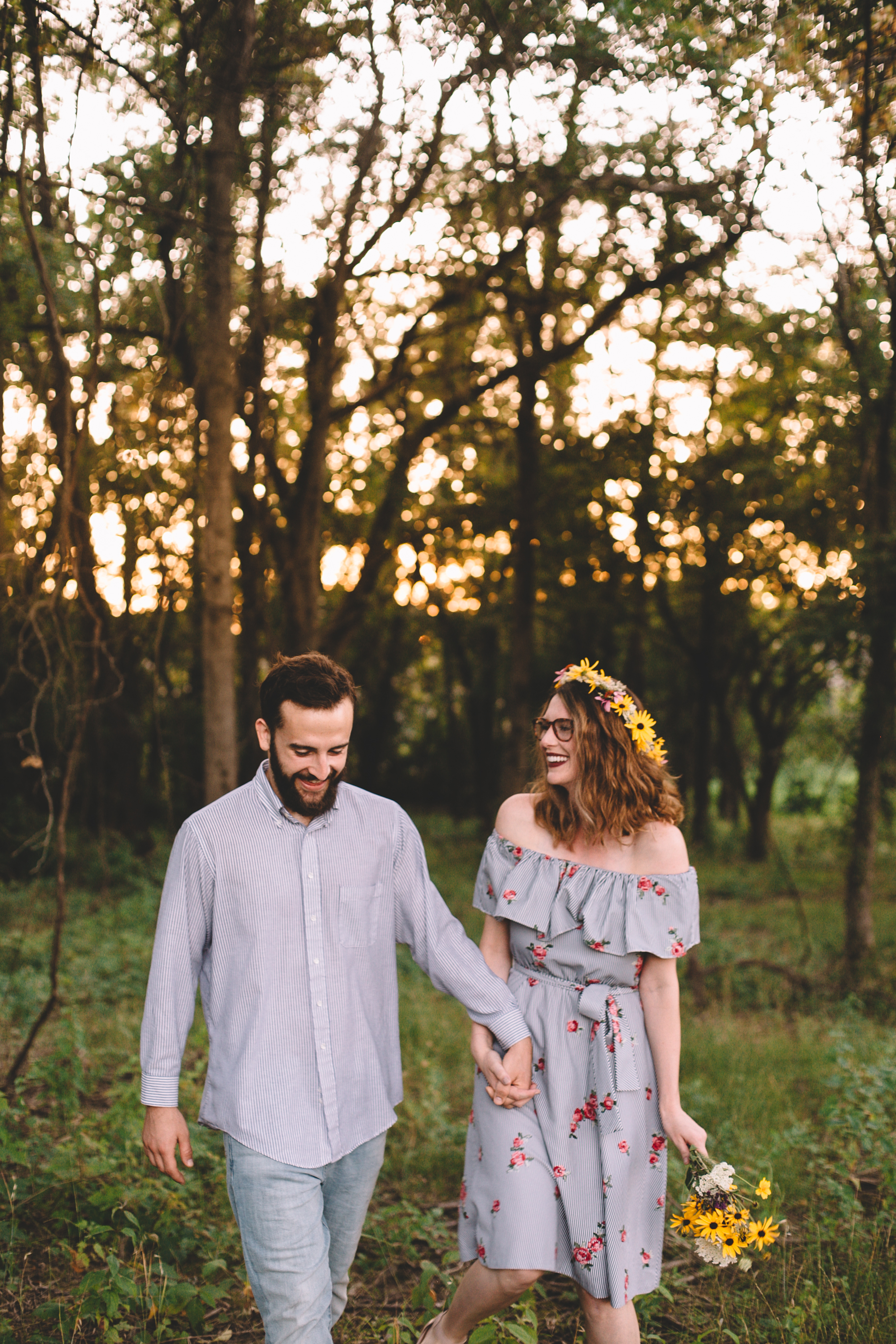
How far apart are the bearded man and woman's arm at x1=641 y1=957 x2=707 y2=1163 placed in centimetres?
78

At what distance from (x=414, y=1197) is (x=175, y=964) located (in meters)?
2.52

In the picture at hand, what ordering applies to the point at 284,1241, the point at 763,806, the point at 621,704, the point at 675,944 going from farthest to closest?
the point at 763,806 → the point at 621,704 → the point at 675,944 → the point at 284,1241

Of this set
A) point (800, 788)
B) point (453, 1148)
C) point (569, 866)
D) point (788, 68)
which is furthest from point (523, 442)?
point (800, 788)

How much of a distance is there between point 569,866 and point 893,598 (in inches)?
216

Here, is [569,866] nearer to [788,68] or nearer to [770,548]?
[788,68]

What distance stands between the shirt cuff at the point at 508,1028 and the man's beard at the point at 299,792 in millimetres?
816

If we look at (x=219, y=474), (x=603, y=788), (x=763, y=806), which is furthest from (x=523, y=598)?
(x=603, y=788)

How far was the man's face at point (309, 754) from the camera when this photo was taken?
2721 millimetres

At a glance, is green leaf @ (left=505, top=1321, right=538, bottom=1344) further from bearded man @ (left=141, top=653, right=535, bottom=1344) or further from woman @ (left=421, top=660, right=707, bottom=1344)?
bearded man @ (left=141, top=653, right=535, bottom=1344)

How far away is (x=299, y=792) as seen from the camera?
9.03ft

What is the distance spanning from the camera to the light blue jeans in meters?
2.54

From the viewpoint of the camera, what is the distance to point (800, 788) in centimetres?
2250

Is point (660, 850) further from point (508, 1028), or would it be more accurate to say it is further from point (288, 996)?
point (288, 996)

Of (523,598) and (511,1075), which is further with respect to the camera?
(523,598)
